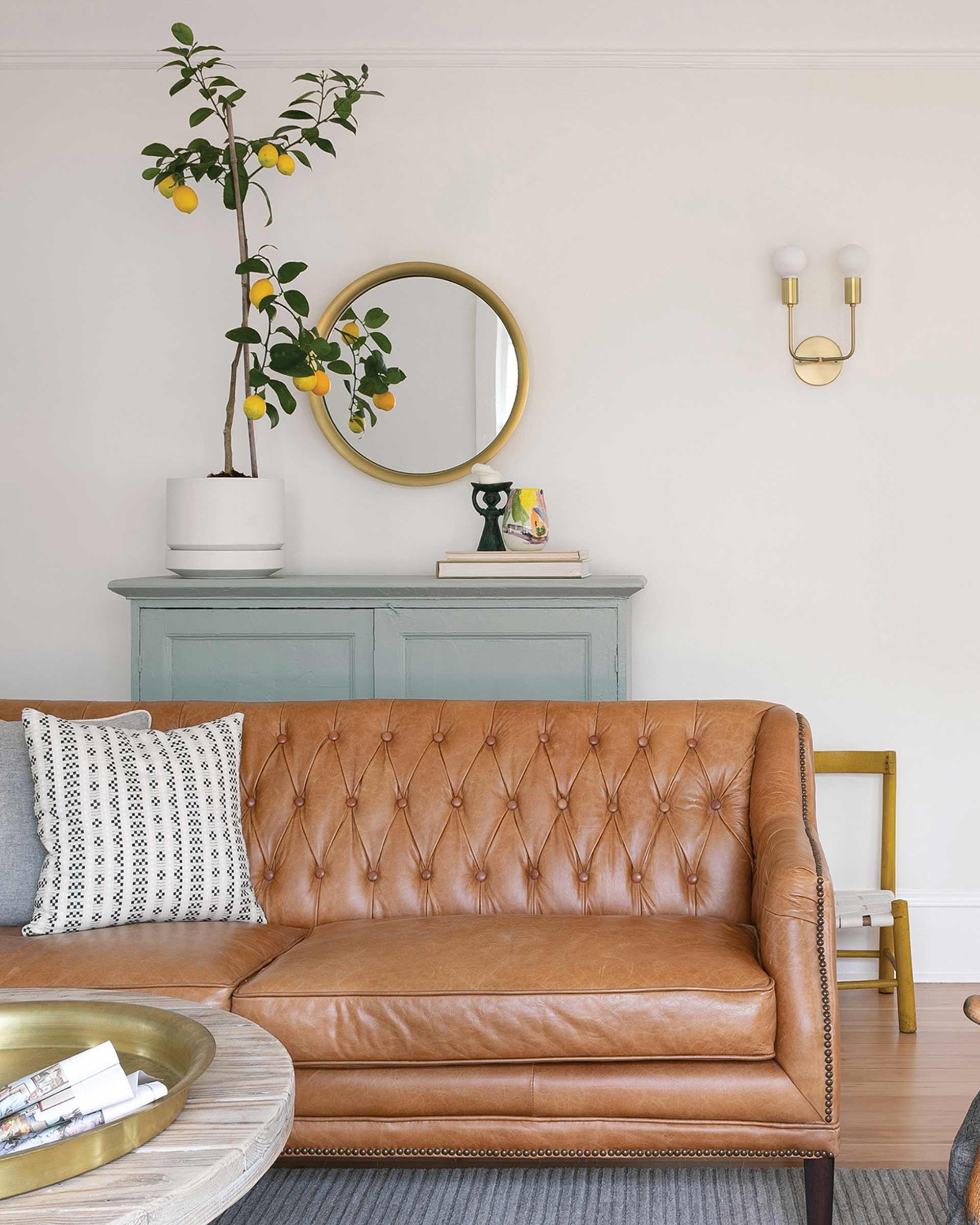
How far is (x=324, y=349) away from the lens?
9.74ft

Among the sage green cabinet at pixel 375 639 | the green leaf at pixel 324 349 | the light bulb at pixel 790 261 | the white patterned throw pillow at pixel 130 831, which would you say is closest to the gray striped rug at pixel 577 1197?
the white patterned throw pillow at pixel 130 831

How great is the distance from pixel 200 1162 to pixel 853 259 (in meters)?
2.94

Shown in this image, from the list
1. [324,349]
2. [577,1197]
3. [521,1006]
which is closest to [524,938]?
[521,1006]

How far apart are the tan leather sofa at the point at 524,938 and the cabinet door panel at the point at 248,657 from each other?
15.0 inches

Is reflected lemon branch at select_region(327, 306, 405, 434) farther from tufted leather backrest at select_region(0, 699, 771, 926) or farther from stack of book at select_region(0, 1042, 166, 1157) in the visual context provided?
stack of book at select_region(0, 1042, 166, 1157)

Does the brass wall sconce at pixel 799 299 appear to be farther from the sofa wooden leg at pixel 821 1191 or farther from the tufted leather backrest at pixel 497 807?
the sofa wooden leg at pixel 821 1191

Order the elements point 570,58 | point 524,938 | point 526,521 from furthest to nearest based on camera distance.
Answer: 1. point 570,58
2. point 526,521
3. point 524,938

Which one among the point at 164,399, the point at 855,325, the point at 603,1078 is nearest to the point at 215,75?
the point at 164,399

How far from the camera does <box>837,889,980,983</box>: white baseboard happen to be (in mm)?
3418

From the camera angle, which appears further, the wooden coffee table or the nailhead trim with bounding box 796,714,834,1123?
the nailhead trim with bounding box 796,714,834,1123

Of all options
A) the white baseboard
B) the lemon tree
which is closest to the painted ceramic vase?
the lemon tree

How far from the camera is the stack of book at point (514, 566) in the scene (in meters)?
3.07

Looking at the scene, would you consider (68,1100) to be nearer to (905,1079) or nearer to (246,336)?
(905,1079)

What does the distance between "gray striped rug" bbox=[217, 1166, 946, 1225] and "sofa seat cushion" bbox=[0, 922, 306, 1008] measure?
422mm
